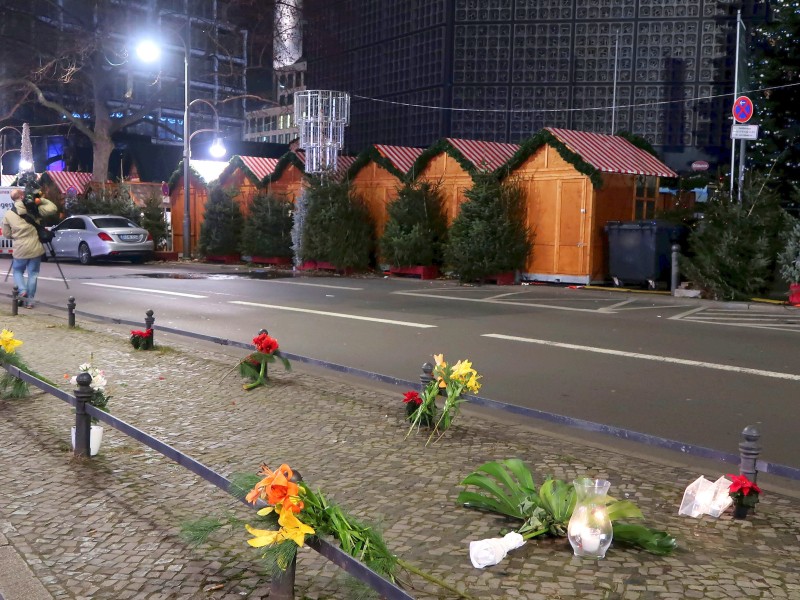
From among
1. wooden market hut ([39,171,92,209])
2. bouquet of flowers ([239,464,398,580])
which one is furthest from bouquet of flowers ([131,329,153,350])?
wooden market hut ([39,171,92,209])

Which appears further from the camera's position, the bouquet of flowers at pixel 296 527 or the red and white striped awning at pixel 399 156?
the red and white striped awning at pixel 399 156

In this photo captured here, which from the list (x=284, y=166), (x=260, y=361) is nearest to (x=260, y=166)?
(x=284, y=166)

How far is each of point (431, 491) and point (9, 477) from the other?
2474mm

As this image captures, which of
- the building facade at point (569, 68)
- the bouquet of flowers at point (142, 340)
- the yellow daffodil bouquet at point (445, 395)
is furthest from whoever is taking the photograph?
the building facade at point (569, 68)

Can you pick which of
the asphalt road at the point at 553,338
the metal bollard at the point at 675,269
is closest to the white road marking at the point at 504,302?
the asphalt road at the point at 553,338

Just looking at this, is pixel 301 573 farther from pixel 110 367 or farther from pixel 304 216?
pixel 304 216

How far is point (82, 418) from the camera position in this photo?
216 inches

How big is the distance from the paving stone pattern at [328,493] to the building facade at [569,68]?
97.8ft

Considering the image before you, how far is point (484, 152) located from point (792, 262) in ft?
31.2

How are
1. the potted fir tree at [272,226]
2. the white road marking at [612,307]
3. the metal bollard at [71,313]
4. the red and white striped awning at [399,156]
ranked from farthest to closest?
the potted fir tree at [272,226] < the red and white striped awning at [399,156] < the white road marking at [612,307] < the metal bollard at [71,313]

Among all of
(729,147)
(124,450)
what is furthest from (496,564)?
(729,147)

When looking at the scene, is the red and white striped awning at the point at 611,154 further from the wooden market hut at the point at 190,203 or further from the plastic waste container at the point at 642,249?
the wooden market hut at the point at 190,203

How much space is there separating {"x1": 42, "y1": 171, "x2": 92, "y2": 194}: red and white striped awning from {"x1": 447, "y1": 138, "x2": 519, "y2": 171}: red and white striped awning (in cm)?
2398

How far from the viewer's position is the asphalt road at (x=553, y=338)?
7359 millimetres
